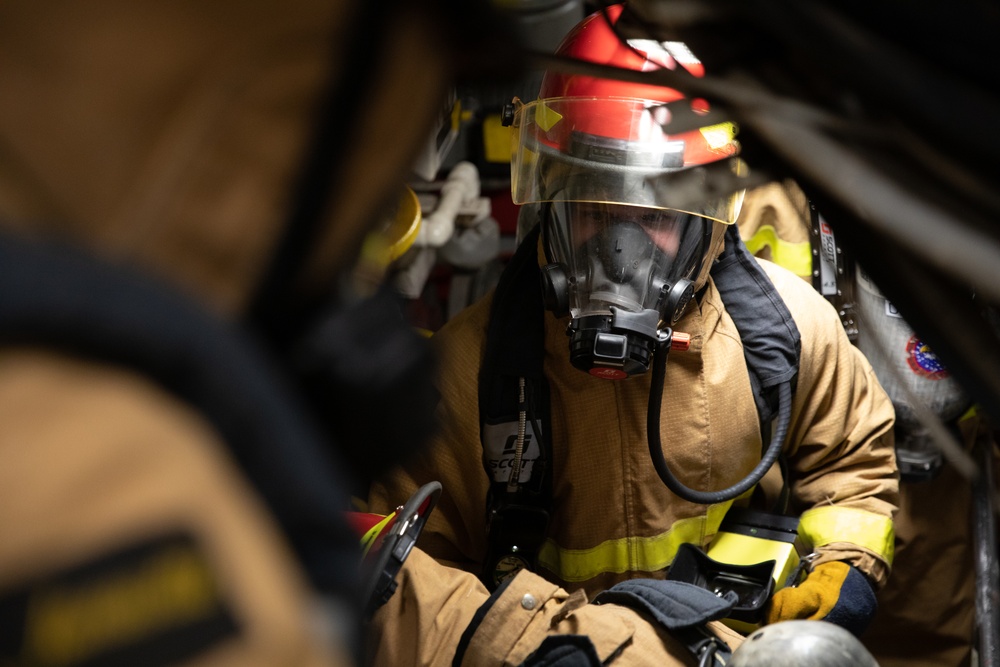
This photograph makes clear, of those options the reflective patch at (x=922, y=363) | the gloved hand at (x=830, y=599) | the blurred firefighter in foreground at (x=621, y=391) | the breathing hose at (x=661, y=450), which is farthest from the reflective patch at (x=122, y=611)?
the reflective patch at (x=922, y=363)

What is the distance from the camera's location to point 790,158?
29.7 inches

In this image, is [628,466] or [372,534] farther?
[628,466]

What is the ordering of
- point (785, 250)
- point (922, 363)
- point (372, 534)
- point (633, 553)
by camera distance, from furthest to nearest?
1. point (785, 250)
2. point (922, 363)
3. point (633, 553)
4. point (372, 534)

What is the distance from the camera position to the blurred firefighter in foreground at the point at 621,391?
2.18 metres

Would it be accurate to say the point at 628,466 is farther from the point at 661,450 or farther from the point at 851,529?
the point at 851,529

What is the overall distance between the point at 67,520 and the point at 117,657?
0.22 feet

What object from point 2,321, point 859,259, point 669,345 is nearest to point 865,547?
point 669,345

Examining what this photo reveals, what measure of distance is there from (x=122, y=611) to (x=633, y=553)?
6.43 ft

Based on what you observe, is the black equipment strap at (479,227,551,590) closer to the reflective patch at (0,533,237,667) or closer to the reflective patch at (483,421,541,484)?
the reflective patch at (483,421,541,484)

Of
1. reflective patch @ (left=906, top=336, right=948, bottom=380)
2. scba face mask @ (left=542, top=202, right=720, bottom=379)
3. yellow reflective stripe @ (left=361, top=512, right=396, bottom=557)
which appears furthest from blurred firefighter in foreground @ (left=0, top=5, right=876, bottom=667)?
reflective patch @ (left=906, top=336, right=948, bottom=380)

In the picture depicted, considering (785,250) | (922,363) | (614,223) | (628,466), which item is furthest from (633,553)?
(785,250)

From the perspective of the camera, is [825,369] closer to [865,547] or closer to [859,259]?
[865,547]

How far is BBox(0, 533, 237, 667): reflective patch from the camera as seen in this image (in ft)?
1.37

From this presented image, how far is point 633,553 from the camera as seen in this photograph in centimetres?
229
